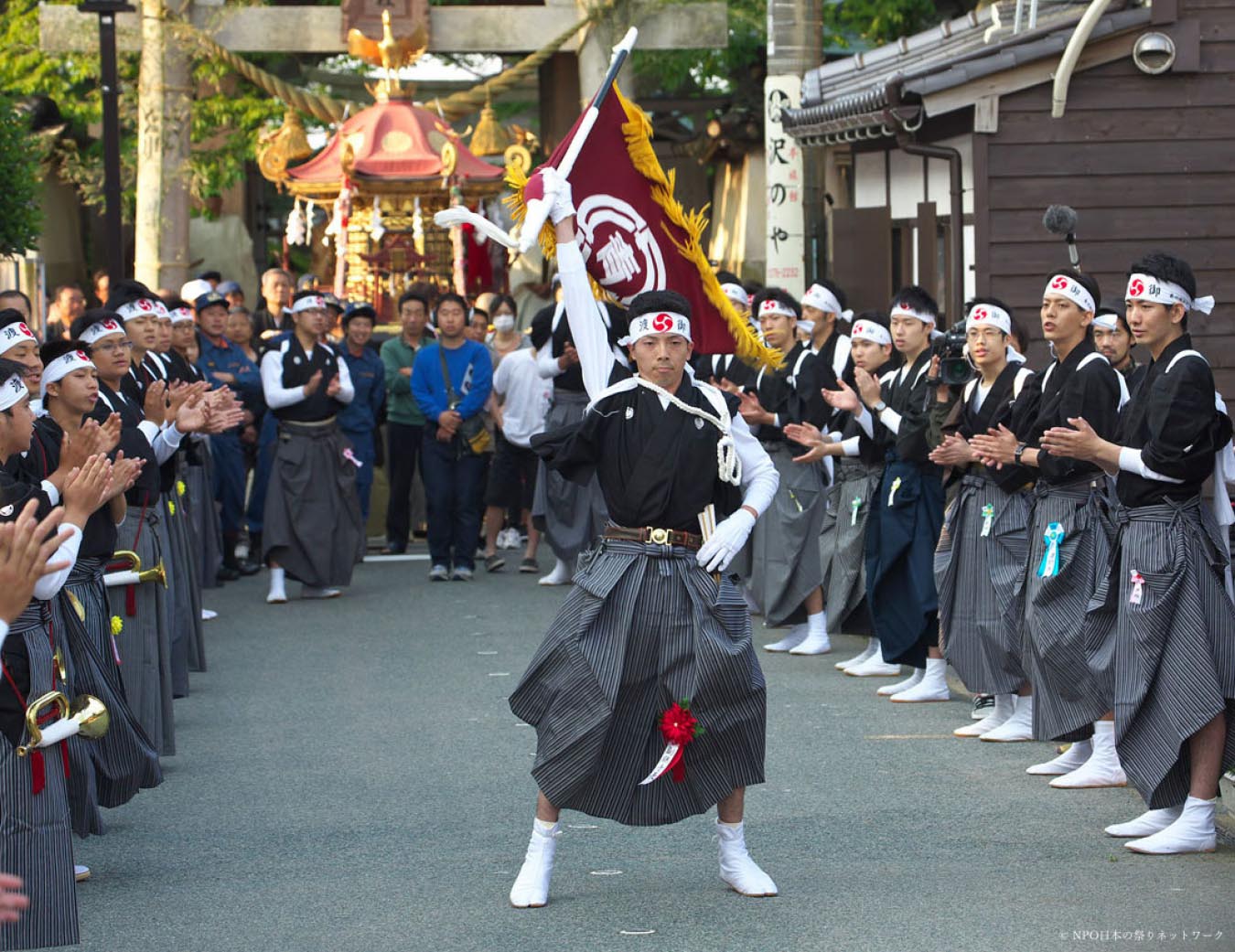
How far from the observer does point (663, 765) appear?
586 cm

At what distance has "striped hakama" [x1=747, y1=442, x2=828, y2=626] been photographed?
10.8m

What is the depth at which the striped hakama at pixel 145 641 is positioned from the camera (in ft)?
24.5

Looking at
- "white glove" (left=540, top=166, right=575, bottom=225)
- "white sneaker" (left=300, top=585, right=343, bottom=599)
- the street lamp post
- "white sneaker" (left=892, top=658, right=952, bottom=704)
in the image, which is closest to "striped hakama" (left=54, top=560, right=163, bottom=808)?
"white glove" (left=540, top=166, right=575, bottom=225)

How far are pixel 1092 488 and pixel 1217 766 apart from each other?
149cm

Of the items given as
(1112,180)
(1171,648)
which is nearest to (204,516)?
(1112,180)

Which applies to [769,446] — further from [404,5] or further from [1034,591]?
[404,5]

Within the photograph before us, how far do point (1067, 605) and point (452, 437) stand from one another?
7.03 m

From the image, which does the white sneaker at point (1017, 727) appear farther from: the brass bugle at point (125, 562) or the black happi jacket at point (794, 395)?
the brass bugle at point (125, 562)

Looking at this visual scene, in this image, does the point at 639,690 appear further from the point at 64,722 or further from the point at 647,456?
the point at 64,722

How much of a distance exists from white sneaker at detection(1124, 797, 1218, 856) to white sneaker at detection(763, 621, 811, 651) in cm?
455

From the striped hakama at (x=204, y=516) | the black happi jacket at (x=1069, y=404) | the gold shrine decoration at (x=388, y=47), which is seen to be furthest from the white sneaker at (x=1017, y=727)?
the gold shrine decoration at (x=388, y=47)

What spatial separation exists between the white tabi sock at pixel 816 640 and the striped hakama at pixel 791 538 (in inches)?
4.8

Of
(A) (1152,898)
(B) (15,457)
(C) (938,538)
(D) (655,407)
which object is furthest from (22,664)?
(C) (938,538)

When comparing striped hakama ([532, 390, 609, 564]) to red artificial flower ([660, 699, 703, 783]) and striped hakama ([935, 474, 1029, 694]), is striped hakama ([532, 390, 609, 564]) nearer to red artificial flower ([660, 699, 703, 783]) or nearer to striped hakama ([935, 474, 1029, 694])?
striped hakama ([935, 474, 1029, 694])
